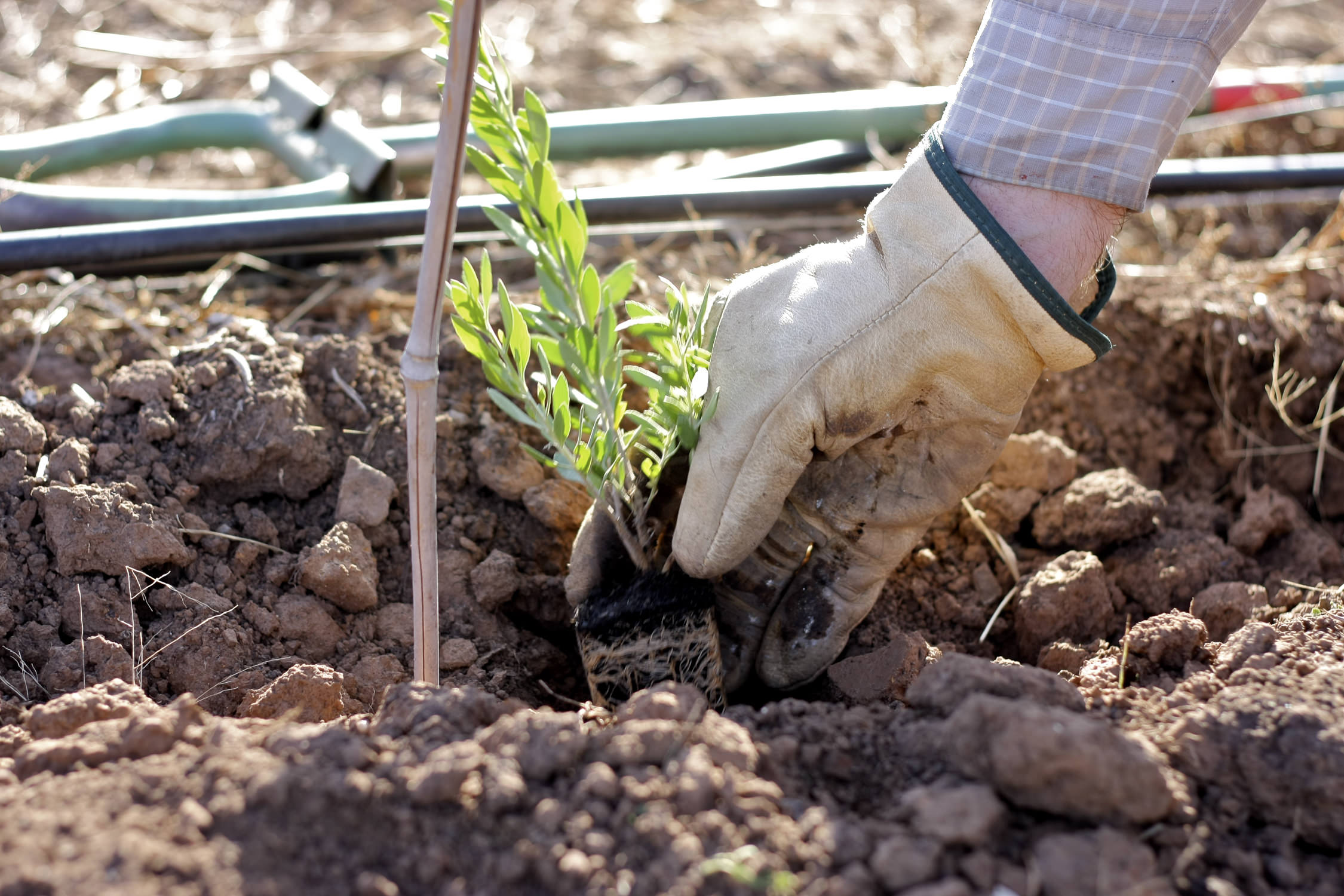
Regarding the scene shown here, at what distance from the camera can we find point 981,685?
1341mm

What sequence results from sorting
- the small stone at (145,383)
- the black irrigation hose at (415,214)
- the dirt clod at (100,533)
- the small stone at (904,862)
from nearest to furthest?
1. the small stone at (904,862)
2. the dirt clod at (100,533)
3. the small stone at (145,383)
4. the black irrigation hose at (415,214)

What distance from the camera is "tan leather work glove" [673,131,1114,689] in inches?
62.8

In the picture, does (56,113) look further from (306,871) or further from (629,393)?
(306,871)

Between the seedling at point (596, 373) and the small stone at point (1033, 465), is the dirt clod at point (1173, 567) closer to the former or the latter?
the small stone at point (1033, 465)

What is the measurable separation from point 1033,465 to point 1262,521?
0.46 meters

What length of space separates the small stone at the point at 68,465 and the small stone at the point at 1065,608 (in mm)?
1709

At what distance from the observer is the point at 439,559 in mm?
1899

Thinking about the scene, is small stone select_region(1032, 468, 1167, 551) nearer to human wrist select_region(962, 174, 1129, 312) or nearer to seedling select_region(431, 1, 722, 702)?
human wrist select_region(962, 174, 1129, 312)

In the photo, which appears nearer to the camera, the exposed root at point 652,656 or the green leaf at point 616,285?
the green leaf at point 616,285

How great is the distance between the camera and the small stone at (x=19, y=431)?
1.79 metres

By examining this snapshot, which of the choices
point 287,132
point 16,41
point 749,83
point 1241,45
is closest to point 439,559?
point 287,132

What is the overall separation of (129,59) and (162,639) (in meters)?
3.45

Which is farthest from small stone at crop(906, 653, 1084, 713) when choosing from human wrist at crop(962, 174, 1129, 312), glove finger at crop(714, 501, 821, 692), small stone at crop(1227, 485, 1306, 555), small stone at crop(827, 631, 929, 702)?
small stone at crop(1227, 485, 1306, 555)

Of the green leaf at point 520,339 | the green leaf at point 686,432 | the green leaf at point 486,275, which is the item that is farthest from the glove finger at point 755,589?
the green leaf at point 486,275
